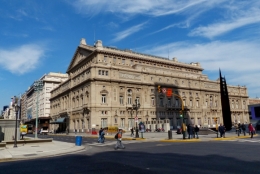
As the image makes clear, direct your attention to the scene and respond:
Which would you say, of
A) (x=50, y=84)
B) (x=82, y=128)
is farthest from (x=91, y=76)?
(x=50, y=84)

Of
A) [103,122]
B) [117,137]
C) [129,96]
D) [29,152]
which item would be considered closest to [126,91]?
[129,96]

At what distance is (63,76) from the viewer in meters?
112

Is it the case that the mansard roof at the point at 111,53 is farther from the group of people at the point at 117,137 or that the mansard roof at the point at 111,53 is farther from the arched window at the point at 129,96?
the group of people at the point at 117,137

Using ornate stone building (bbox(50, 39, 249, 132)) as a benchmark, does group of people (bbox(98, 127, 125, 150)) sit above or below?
below

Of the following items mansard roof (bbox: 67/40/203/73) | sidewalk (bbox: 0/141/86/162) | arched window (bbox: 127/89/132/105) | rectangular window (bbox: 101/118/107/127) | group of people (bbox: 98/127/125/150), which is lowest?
sidewalk (bbox: 0/141/86/162)

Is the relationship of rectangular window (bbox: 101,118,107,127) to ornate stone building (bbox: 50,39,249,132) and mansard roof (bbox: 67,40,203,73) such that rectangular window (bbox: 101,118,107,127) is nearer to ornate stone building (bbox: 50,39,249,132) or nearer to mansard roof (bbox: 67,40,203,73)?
ornate stone building (bbox: 50,39,249,132)

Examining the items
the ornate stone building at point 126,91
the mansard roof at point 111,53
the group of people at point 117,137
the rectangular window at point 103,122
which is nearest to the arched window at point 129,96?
the ornate stone building at point 126,91

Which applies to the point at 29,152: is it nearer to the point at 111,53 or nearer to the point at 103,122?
the point at 103,122

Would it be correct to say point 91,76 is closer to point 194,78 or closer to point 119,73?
point 119,73

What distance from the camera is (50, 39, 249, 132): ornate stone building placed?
56250mm

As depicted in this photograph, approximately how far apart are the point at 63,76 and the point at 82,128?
2372 inches

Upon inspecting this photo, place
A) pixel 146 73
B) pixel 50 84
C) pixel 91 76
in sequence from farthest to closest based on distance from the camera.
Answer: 1. pixel 50 84
2. pixel 146 73
3. pixel 91 76

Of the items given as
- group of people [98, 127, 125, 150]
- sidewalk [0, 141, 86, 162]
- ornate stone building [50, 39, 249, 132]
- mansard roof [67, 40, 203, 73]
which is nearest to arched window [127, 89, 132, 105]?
ornate stone building [50, 39, 249, 132]

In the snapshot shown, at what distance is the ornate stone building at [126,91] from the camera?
185 feet
